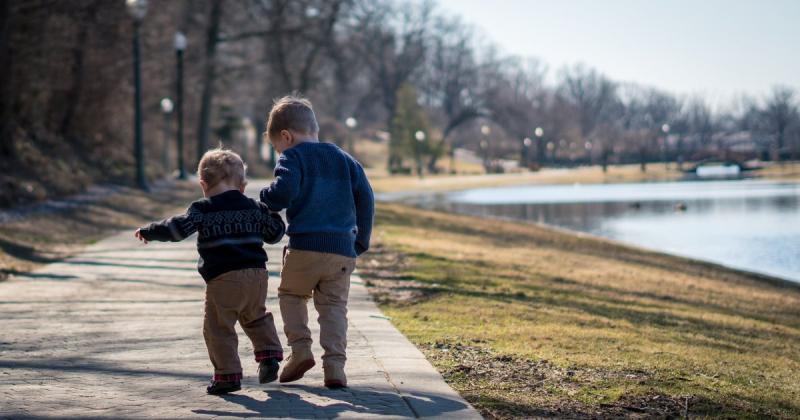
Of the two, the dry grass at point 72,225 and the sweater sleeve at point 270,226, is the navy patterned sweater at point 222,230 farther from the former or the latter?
the dry grass at point 72,225

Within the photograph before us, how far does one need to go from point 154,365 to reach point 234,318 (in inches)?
38.9

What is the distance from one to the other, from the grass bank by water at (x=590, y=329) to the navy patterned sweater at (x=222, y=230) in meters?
1.34

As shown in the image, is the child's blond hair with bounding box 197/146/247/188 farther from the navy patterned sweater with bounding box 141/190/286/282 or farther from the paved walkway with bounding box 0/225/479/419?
the paved walkway with bounding box 0/225/479/419

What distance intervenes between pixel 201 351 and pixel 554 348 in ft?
8.06

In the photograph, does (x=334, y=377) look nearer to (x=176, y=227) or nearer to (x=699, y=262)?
(x=176, y=227)

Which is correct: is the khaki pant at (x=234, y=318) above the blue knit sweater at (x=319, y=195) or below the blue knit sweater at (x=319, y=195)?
below

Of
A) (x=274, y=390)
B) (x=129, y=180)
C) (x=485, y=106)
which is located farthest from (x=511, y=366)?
(x=485, y=106)

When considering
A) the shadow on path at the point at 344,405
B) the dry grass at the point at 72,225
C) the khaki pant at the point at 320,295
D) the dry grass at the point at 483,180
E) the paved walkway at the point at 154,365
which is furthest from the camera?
the dry grass at the point at 483,180

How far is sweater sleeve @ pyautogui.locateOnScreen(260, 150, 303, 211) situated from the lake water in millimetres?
15825

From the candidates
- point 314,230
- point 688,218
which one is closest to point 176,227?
point 314,230

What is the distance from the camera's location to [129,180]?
2950cm

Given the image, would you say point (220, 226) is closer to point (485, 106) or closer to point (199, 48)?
point (199, 48)

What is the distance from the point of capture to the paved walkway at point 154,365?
5.08 metres

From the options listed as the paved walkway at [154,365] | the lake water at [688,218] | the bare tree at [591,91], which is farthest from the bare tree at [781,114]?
the paved walkway at [154,365]
